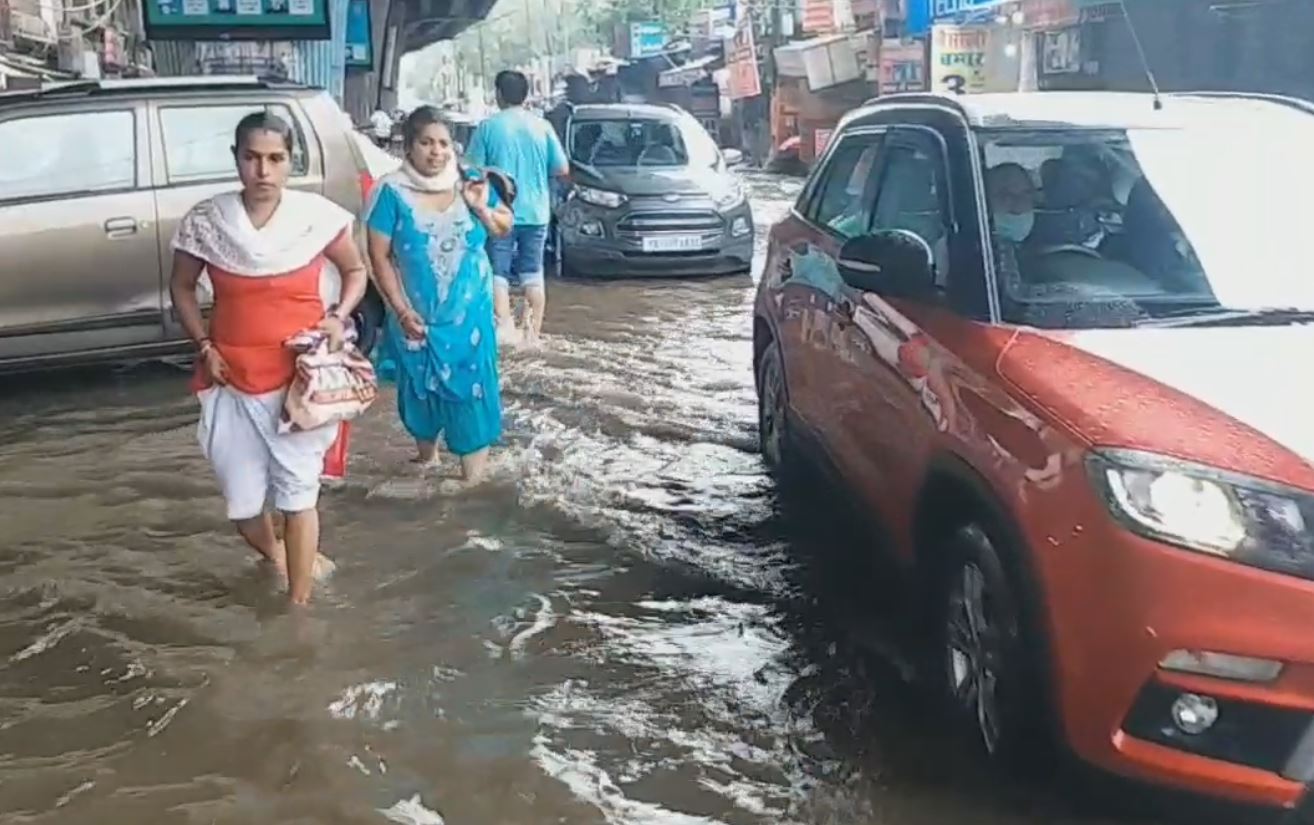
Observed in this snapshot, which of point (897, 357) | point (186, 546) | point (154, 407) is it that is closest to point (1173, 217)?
point (897, 357)

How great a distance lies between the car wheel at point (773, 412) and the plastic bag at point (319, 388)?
1.95m

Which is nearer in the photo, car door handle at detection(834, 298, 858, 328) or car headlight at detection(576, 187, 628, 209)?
car door handle at detection(834, 298, 858, 328)

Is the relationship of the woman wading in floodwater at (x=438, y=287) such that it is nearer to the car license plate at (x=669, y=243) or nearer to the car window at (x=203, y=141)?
the car window at (x=203, y=141)

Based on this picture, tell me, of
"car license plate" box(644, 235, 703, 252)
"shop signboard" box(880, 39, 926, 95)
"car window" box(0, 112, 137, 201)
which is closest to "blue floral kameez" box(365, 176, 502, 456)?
"car window" box(0, 112, 137, 201)

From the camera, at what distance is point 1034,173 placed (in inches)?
164

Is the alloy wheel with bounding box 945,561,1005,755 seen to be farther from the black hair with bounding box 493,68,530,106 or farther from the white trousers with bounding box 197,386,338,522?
the black hair with bounding box 493,68,530,106

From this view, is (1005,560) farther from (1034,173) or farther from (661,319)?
(661,319)

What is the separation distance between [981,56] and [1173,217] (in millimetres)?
23376

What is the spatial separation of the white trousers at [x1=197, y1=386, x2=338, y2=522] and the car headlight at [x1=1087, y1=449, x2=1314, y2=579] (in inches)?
97.3

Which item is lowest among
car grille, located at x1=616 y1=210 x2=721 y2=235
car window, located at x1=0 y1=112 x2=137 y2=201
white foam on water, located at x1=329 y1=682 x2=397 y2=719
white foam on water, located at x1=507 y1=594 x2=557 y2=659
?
white foam on water, located at x1=329 y1=682 x2=397 y2=719

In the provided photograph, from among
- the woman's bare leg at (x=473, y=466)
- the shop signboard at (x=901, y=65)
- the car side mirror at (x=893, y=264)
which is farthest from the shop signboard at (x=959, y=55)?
the car side mirror at (x=893, y=264)

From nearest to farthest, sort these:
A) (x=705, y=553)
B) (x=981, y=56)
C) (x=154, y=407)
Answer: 1. (x=705, y=553)
2. (x=154, y=407)
3. (x=981, y=56)

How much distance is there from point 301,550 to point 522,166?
5.20m

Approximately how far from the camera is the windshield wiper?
3605mm
